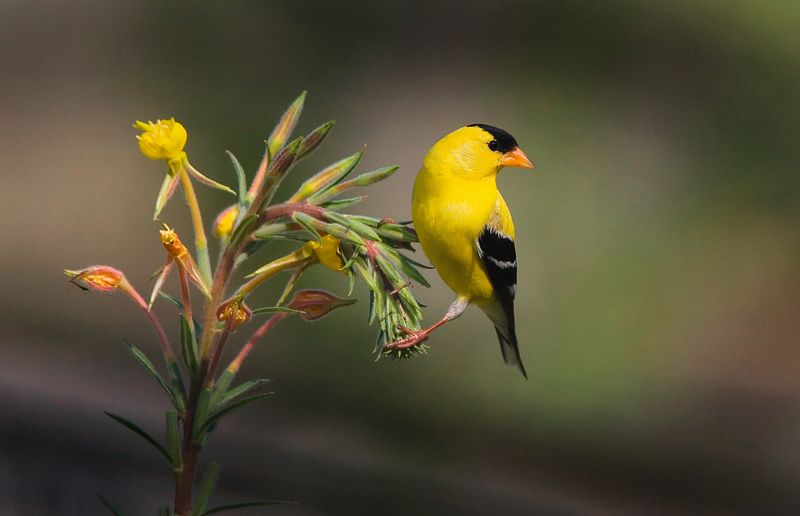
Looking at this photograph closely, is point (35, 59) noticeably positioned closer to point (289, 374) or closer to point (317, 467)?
point (289, 374)

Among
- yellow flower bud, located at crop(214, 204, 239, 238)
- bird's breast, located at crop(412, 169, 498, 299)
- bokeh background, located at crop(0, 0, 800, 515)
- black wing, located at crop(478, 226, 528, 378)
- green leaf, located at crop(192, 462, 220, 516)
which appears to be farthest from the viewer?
bokeh background, located at crop(0, 0, 800, 515)

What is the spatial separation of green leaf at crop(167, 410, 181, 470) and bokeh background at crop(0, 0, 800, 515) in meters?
2.21

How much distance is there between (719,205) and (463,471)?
1543 millimetres

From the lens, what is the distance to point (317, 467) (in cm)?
334

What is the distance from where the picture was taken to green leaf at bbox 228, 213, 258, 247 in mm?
779

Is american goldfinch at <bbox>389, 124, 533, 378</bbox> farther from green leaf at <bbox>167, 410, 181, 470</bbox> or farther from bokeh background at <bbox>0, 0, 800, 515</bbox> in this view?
bokeh background at <bbox>0, 0, 800, 515</bbox>

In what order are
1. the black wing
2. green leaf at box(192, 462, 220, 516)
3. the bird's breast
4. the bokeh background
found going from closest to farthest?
1. green leaf at box(192, 462, 220, 516)
2. the bird's breast
3. the black wing
4. the bokeh background

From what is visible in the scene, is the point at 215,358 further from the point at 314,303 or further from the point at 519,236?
the point at 519,236

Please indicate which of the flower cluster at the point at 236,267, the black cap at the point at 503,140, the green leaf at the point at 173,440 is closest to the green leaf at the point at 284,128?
the flower cluster at the point at 236,267

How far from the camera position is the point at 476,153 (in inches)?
47.7

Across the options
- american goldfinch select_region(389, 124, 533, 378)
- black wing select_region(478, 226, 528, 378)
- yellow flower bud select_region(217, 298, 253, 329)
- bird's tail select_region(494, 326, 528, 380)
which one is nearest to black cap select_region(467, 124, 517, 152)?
american goldfinch select_region(389, 124, 533, 378)

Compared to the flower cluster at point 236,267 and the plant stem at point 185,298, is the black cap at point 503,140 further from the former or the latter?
the plant stem at point 185,298

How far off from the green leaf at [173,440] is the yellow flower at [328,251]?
0.18 m

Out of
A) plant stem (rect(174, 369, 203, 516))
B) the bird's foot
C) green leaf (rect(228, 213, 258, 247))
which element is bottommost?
plant stem (rect(174, 369, 203, 516))
